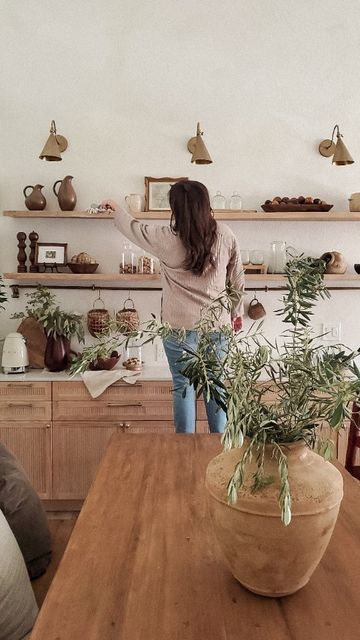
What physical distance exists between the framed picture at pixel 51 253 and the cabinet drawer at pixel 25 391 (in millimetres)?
823

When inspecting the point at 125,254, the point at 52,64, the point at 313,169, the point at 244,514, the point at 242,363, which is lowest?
the point at 244,514

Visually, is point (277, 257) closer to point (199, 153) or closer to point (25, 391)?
point (199, 153)

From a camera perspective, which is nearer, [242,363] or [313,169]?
[242,363]

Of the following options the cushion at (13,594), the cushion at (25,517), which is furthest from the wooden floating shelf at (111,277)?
the cushion at (13,594)

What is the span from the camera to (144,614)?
0.89m

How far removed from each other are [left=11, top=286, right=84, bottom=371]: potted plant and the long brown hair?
1097mm

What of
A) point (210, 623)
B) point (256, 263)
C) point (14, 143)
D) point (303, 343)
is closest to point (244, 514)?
point (210, 623)

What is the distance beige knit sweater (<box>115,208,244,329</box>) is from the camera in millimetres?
2621

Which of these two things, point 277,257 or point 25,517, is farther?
point 277,257

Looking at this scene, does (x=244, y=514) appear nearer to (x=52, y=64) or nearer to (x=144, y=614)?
(x=144, y=614)

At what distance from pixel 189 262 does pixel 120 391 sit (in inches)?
38.4

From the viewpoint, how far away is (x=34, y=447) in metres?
3.16

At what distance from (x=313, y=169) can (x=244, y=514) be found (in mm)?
3133

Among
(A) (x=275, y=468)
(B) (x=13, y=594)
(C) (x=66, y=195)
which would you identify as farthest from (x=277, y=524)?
(C) (x=66, y=195)
